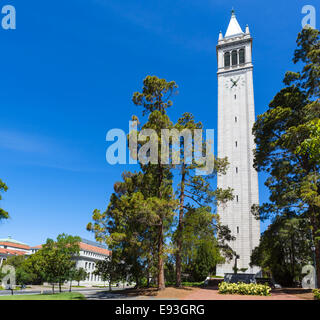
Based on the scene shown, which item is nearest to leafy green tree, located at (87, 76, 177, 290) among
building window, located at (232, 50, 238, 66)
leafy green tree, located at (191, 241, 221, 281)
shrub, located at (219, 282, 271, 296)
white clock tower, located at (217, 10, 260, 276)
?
shrub, located at (219, 282, 271, 296)

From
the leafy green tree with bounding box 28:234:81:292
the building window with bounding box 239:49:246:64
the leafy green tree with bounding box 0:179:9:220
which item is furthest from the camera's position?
the building window with bounding box 239:49:246:64

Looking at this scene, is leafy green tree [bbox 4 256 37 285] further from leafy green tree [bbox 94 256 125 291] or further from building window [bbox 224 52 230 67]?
building window [bbox 224 52 230 67]

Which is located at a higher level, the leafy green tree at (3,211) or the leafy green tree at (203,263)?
Result: the leafy green tree at (3,211)

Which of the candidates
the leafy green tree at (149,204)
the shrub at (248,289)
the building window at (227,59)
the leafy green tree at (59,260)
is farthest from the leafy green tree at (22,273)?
the building window at (227,59)

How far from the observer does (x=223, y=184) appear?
4803cm

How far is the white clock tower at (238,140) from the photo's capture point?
43.9 meters

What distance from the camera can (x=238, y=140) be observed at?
50062 millimetres

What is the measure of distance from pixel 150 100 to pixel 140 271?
1622cm

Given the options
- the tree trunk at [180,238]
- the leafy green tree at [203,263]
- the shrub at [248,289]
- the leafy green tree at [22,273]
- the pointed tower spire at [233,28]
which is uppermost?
the pointed tower spire at [233,28]

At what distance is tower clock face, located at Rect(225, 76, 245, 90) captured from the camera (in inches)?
2121

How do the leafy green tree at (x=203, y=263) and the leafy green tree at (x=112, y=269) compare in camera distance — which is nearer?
the leafy green tree at (x=112, y=269)

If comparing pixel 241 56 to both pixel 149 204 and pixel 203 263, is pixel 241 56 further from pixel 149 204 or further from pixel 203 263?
pixel 149 204

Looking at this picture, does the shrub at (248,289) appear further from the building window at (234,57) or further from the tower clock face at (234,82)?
the building window at (234,57)

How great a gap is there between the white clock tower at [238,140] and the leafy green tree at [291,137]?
2017cm
